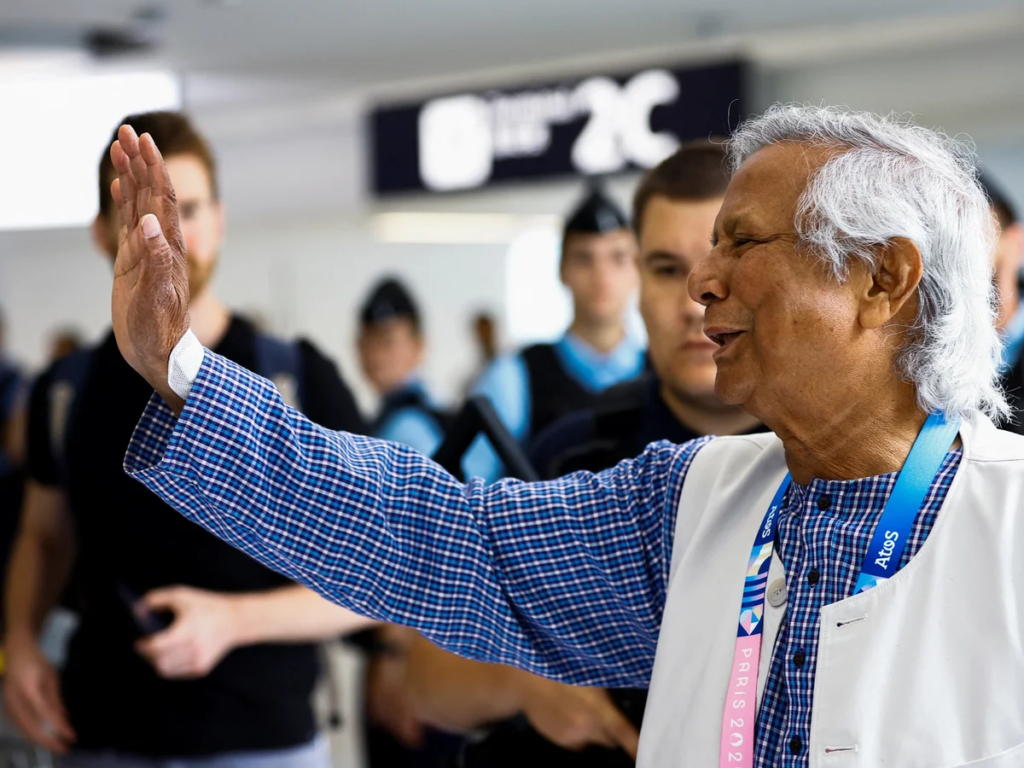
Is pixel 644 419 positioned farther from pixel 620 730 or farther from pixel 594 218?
pixel 594 218

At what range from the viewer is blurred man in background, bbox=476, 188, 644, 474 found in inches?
120

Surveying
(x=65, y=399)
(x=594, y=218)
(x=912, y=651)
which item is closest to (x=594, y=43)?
(x=594, y=218)

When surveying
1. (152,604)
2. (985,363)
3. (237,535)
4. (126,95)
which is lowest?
(152,604)

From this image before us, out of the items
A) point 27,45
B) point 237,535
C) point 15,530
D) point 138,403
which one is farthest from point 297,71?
point 237,535

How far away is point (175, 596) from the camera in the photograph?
2.04 m

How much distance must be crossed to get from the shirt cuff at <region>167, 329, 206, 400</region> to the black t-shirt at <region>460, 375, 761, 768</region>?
69cm

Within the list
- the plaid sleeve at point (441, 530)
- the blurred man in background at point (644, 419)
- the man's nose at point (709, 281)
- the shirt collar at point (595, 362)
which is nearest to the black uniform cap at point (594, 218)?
the shirt collar at point (595, 362)

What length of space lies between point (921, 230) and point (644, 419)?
0.76m

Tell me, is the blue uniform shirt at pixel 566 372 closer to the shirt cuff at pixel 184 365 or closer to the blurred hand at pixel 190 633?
the blurred hand at pixel 190 633

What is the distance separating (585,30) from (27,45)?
289 centimetres

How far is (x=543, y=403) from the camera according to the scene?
120 inches

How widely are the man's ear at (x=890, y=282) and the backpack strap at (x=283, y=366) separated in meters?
1.12

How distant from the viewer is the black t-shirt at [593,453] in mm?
1721

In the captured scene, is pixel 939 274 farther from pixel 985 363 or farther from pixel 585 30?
pixel 585 30
